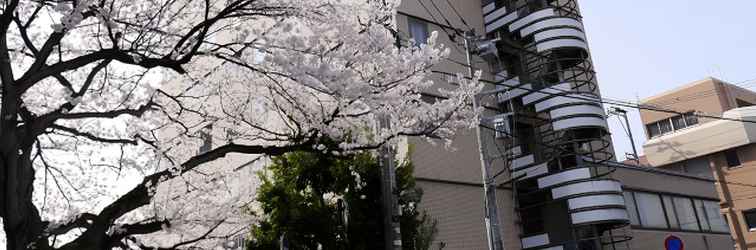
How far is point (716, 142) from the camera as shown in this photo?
38344 mm

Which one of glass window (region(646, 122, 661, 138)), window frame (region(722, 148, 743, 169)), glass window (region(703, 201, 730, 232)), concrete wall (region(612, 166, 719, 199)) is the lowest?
glass window (region(703, 201, 730, 232))

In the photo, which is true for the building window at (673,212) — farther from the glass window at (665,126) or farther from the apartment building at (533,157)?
the glass window at (665,126)

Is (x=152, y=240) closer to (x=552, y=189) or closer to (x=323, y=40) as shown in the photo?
(x=323, y=40)

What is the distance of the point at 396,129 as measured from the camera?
10.3 m

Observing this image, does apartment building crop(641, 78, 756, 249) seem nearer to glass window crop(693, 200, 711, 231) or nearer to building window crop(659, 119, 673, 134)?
building window crop(659, 119, 673, 134)

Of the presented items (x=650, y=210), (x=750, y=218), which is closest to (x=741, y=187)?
(x=750, y=218)

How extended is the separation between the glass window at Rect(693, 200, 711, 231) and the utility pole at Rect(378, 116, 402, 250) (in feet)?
58.4

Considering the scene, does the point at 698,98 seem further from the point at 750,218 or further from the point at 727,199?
the point at 750,218

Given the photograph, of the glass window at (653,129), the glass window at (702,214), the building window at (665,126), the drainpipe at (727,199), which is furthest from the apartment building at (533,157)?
the glass window at (653,129)

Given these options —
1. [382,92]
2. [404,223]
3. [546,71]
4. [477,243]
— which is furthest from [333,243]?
[546,71]

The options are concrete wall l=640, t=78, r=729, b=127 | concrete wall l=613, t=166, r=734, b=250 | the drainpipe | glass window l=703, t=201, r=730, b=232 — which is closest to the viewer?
concrete wall l=613, t=166, r=734, b=250

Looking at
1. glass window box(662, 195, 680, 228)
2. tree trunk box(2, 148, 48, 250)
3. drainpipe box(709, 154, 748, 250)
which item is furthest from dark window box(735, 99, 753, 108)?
tree trunk box(2, 148, 48, 250)

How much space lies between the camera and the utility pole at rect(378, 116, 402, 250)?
368 inches

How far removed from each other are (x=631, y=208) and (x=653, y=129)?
26.8m
